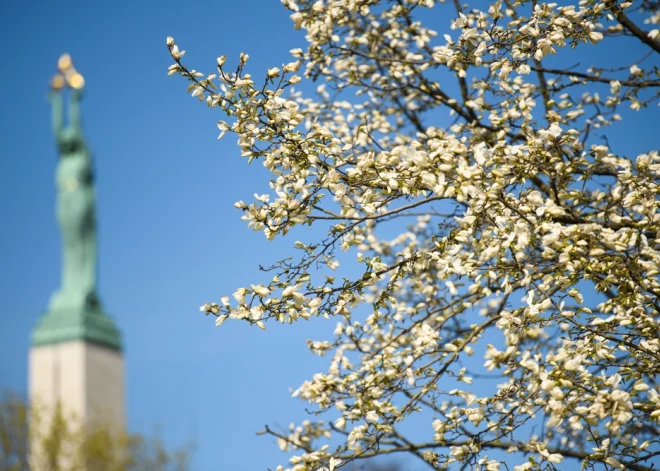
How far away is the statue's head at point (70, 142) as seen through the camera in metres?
40.1

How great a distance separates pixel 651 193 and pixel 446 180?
112 centimetres

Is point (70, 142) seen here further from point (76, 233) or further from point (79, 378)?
point (79, 378)

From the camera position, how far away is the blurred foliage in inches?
797

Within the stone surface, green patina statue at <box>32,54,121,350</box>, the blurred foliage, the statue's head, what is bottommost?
the blurred foliage

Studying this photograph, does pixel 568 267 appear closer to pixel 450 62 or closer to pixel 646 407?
pixel 646 407

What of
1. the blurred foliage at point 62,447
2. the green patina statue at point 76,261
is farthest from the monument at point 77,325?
the blurred foliage at point 62,447

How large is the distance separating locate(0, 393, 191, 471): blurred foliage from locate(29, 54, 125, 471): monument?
1282cm

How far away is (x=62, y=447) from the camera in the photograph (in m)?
21.4

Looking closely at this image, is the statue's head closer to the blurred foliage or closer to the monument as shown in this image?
the monument

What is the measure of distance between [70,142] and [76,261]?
5565 millimetres

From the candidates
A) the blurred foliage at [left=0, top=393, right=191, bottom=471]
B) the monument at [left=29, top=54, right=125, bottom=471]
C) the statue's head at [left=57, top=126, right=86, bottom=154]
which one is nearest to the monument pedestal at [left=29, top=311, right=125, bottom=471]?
the monument at [left=29, top=54, right=125, bottom=471]

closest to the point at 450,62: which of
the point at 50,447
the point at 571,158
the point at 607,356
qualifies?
the point at 571,158

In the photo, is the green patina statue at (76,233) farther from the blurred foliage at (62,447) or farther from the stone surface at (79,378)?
the blurred foliage at (62,447)

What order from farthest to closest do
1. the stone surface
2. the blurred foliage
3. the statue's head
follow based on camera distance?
the statue's head → the stone surface → the blurred foliage
